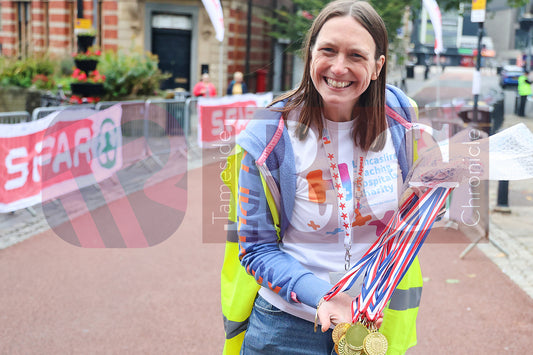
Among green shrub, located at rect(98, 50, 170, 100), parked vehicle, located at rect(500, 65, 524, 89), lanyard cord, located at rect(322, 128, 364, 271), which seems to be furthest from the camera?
parked vehicle, located at rect(500, 65, 524, 89)

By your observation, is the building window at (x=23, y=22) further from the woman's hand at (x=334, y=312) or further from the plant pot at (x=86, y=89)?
the woman's hand at (x=334, y=312)

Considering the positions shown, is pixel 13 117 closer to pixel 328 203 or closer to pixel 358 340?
pixel 328 203

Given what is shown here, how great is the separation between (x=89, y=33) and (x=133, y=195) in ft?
16.5

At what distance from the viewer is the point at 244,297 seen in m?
2.04

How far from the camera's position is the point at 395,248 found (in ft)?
5.77

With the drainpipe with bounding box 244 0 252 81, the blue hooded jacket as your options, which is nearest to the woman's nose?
the blue hooded jacket

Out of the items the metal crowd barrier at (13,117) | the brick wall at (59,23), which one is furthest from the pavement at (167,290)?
the brick wall at (59,23)

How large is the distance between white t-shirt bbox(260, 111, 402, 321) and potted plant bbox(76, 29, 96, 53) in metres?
11.4

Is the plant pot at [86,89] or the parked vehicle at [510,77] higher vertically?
the parked vehicle at [510,77]

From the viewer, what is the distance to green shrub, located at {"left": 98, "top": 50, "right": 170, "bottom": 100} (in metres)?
→ 14.4

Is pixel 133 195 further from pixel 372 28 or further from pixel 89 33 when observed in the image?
pixel 372 28

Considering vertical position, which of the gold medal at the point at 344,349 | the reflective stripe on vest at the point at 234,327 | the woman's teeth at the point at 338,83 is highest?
the woman's teeth at the point at 338,83

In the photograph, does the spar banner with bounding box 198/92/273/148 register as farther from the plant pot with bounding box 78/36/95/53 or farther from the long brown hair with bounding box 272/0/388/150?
the long brown hair with bounding box 272/0/388/150

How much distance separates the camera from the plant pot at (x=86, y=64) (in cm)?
1250
